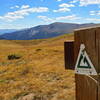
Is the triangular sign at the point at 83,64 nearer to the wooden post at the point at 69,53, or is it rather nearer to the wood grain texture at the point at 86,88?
the wood grain texture at the point at 86,88

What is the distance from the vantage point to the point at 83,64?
2.64 m

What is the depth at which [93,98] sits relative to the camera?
257cm

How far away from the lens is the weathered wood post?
2.49 meters

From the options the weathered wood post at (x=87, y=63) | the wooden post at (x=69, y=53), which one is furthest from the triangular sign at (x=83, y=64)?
the wooden post at (x=69, y=53)

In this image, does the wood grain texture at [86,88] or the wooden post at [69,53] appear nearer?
the wood grain texture at [86,88]

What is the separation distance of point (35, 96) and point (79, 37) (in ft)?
22.7

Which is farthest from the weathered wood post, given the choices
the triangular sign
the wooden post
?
the wooden post

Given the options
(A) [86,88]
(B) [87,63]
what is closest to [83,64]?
(B) [87,63]

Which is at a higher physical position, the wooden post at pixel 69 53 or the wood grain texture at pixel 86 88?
the wooden post at pixel 69 53

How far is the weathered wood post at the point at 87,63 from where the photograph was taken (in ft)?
8.18

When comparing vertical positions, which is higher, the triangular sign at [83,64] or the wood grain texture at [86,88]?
the triangular sign at [83,64]

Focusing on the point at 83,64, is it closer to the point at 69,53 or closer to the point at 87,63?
the point at 87,63

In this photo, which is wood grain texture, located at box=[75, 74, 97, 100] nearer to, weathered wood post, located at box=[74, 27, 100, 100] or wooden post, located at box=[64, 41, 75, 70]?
weathered wood post, located at box=[74, 27, 100, 100]

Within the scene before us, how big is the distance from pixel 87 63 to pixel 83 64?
6cm
